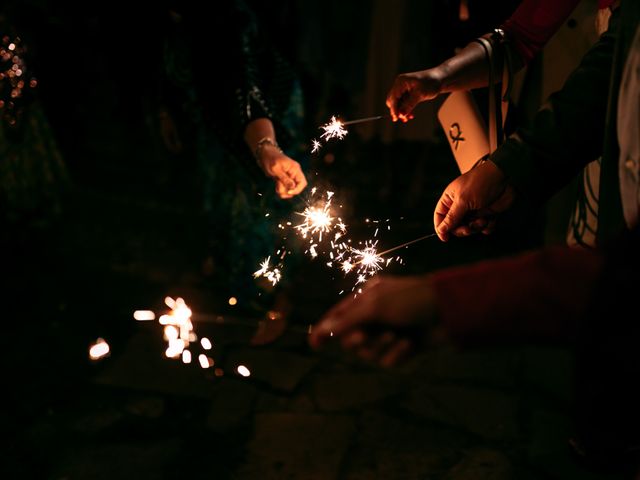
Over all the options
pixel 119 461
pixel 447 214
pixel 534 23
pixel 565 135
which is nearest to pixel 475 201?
pixel 447 214

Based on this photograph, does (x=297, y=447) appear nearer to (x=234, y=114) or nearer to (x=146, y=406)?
(x=146, y=406)

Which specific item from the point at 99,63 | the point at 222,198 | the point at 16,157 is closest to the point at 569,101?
the point at 222,198

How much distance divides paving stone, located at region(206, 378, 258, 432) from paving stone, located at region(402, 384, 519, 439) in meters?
1.01

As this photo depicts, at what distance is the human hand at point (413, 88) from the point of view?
107 inches

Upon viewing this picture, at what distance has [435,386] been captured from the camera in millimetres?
4059

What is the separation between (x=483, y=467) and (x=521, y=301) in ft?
7.61

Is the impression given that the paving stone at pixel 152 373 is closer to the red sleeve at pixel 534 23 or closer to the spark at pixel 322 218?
the spark at pixel 322 218

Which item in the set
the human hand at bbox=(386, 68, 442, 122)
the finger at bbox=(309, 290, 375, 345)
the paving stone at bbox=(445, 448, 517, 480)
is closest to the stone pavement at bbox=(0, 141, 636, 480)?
the paving stone at bbox=(445, 448, 517, 480)

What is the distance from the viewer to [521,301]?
136 cm

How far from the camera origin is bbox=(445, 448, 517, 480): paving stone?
10.7 feet

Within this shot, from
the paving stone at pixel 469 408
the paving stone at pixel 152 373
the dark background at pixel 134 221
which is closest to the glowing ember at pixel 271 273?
the dark background at pixel 134 221

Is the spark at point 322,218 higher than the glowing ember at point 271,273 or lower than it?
higher

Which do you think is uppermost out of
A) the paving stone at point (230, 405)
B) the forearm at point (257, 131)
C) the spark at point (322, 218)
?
the forearm at point (257, 131)

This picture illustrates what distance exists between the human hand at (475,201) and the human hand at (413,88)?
473 mm
